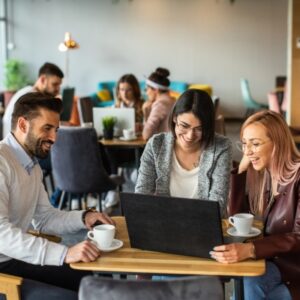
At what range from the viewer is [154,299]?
1.53 meters

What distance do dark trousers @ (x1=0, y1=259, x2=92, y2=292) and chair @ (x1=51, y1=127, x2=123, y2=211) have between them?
2.07 m

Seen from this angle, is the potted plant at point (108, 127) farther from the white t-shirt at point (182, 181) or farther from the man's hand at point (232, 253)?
the man's hand at point (232, 253)

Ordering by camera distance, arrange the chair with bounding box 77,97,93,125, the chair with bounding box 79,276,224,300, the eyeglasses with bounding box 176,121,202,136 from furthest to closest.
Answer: the chair with bounding box 77,97,93,125, the eyeglasses with bounding box 176,121,202,136, the chair with bounding box 79,276,224,300

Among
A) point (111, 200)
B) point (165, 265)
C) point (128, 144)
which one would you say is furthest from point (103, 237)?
point (111, 200)

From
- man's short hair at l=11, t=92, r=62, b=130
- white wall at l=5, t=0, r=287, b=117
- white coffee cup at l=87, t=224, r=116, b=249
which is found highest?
white wall at l=5, t=0, r=287, b=117

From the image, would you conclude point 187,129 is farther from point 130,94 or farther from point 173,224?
point 130,94

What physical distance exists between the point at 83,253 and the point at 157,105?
11.0 feet

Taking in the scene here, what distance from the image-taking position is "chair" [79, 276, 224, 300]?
152cm

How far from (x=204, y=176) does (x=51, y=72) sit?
311 cm

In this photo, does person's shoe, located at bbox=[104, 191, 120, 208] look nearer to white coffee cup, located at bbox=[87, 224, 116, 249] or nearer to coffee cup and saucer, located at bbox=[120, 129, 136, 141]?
coffee cup and saucer, located at bbox=[120, 129, 136, 141]

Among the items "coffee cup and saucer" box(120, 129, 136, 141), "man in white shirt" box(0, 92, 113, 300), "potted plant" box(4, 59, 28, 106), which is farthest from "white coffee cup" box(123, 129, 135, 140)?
"potted plant" box(4, 59, 28, 106)

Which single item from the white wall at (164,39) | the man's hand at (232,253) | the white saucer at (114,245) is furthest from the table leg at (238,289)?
the white wall at (164,39)

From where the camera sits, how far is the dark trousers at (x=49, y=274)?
2385 mm

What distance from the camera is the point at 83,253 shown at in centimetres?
201
